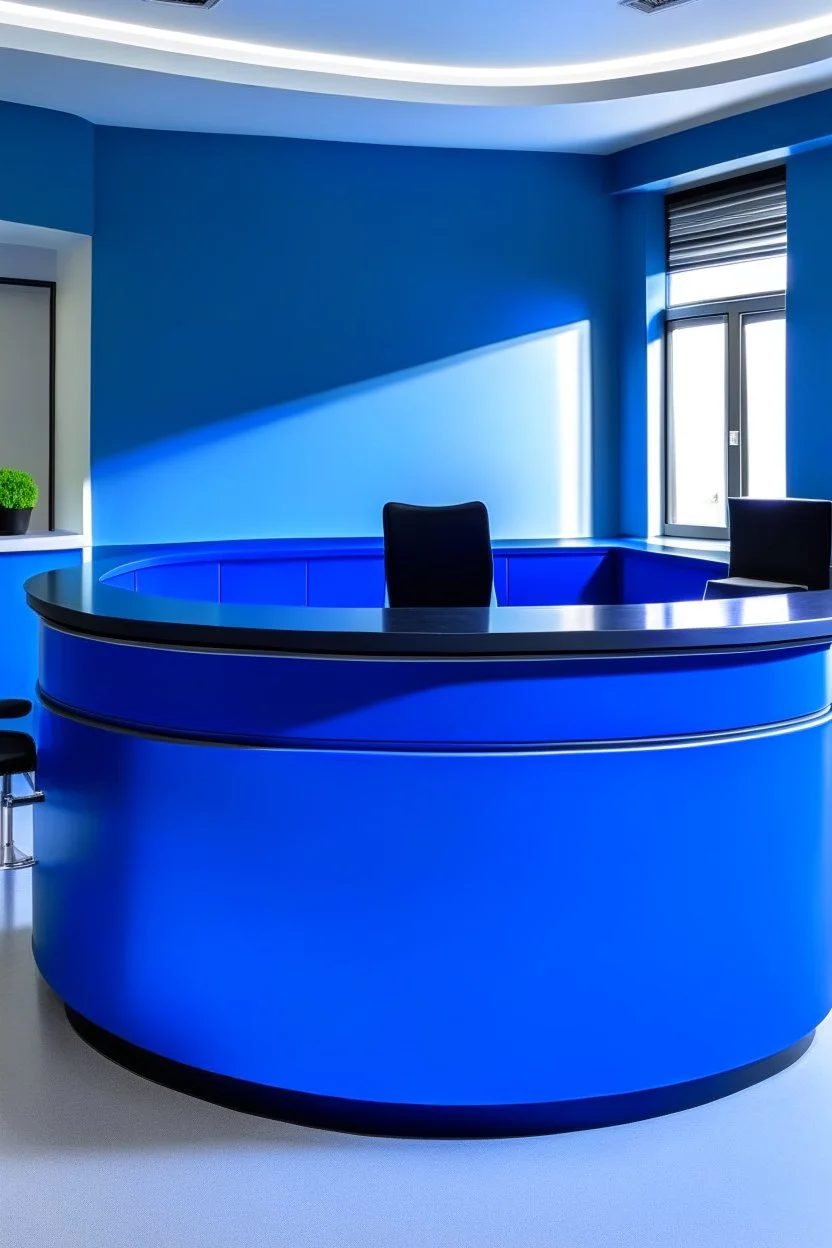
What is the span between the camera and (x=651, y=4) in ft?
16.9

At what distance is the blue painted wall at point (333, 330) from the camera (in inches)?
247

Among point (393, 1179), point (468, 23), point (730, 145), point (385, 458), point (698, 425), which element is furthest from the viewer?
point (698, 425)

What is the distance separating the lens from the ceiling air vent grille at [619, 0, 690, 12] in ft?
16.8

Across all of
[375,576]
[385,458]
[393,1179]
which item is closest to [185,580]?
[375,576]

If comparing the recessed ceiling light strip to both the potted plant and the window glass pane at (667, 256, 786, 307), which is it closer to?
the window glass pane at (667, 256, 786, 307)

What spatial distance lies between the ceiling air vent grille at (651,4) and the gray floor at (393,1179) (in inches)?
167

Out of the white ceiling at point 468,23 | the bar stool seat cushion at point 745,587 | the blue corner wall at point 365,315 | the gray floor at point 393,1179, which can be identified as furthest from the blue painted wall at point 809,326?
the gray floor at point 393,1179

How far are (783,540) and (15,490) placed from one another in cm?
342

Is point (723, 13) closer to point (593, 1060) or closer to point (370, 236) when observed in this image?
point (370, 236)

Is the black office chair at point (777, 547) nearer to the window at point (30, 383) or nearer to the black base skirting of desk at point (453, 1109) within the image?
the black base skirting of desk at point (453, 1109)

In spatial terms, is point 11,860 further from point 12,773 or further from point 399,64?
point 399,64

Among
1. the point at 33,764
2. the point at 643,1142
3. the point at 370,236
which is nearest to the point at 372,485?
the point at 370,236

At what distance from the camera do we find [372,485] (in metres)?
6.81

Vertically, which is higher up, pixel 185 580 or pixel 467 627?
pixel 185 580
